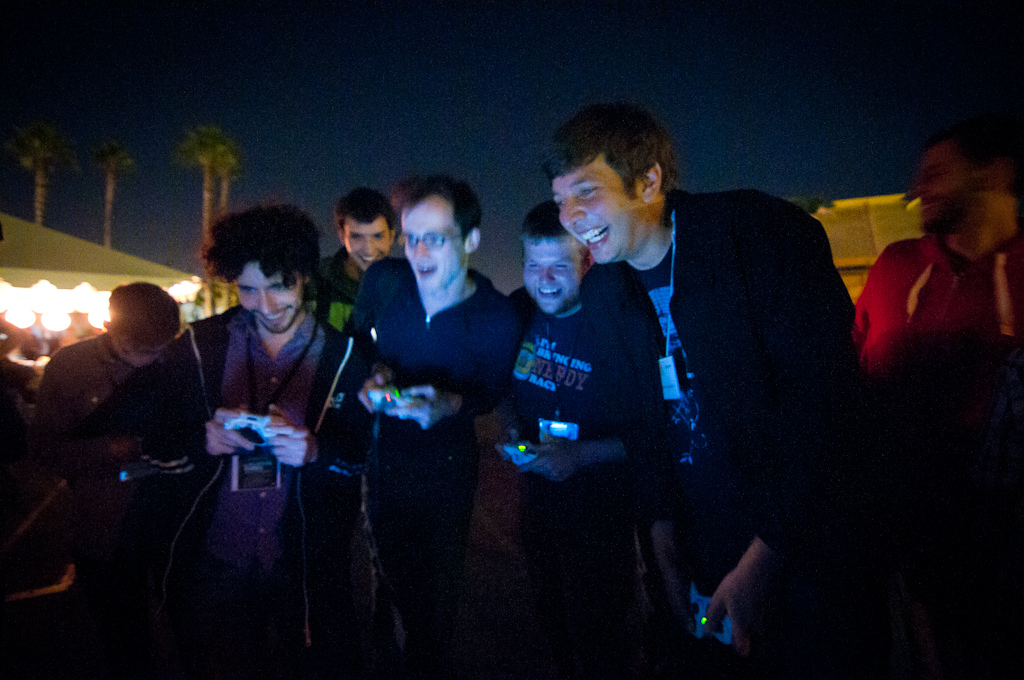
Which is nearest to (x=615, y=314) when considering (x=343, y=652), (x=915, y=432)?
(x=915, y=432)

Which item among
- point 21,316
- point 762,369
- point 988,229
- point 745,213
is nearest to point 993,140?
point 988,229

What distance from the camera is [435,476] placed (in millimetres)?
2414

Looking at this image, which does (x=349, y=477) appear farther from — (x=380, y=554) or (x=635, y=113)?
Result: (x=635, y=113)

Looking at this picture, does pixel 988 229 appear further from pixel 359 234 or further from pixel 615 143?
pixel 359 234

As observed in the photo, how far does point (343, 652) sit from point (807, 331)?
2.73m

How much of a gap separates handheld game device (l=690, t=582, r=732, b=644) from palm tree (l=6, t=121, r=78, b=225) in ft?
143

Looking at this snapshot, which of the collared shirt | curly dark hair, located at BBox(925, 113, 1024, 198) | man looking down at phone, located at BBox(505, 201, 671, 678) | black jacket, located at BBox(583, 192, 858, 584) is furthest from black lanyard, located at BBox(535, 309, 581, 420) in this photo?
curly dark hair, located at BBox(925, 113, 1024, 198)

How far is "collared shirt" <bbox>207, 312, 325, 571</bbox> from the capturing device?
221 centimetres

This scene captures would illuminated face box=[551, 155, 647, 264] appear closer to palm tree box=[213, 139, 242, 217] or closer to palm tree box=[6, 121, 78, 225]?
palm tree box=[213, 139, 242, 217]

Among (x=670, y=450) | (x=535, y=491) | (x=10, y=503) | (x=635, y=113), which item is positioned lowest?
(x=10, y=503)

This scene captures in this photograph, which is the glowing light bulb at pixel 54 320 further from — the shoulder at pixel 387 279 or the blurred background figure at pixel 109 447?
the shoulder at pixel 387 279

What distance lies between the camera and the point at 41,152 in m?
28.7

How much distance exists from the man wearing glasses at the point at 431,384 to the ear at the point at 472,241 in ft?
0.04

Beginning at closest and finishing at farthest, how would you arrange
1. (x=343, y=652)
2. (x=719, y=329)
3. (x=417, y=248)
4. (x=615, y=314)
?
(x=719, y=329) < (x=615, y=314) < (x=343, y=652) < (x=417, y=248)
